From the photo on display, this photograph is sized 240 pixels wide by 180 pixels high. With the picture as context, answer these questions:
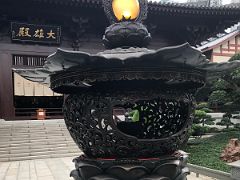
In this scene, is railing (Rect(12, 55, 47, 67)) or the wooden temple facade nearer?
the wooden temple facade

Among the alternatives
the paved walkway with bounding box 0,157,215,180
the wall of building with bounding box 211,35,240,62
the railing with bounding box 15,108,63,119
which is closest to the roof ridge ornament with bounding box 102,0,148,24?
the paved walkway with bounding box 0,157,215,180

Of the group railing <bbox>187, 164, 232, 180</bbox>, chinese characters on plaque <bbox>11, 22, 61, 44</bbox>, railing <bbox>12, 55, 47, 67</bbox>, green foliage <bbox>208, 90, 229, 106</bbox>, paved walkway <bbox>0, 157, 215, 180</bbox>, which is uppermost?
chinese characters on plaque <bbox>11, 22, 61, 44</bbox>

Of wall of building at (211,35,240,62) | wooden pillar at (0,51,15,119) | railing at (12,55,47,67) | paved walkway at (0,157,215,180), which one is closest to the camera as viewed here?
paved walkway at (0,157,215,180)

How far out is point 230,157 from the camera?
272 inches

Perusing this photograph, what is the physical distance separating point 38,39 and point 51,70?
Result: 1086 cm

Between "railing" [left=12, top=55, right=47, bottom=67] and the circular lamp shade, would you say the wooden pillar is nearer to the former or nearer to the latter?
"railing" [left=12, top=55, right=47, bottom=67]

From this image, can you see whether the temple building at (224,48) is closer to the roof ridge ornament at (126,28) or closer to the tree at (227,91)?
the tree at (227,91)

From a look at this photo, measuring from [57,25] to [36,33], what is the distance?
956 millimetres

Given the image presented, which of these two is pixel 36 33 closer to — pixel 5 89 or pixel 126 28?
pixel 5 89

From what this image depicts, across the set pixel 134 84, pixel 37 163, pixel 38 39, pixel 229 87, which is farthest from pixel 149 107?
pixel 38 39

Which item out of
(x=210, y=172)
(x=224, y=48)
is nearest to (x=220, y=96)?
(x=210, y=172)

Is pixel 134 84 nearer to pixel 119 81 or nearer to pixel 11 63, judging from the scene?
pixel 119 81

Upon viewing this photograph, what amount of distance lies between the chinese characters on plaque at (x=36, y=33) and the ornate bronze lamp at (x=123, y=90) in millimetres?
10397

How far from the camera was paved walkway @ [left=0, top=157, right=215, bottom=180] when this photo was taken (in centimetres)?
670
